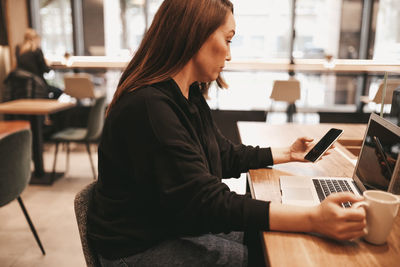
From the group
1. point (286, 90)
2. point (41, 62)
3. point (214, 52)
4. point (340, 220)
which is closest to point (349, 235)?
point (340, 220)

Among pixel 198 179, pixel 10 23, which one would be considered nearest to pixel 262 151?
pixel 198 179

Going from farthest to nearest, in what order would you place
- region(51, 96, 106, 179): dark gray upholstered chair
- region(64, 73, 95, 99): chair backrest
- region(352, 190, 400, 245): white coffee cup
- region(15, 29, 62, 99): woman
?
region(15, 29, 62, 99): woman → region(64, 73, 95, 99): chair backrest → region(51, 96, 106, 179): dark gray upholstered chair → region(352, 190, 400, 245): white coffee cup

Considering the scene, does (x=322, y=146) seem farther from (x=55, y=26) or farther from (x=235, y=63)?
(x=55, y=26)

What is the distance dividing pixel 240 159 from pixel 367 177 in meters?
0.44

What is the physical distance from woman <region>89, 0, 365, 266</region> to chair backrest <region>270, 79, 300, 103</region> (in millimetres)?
3309

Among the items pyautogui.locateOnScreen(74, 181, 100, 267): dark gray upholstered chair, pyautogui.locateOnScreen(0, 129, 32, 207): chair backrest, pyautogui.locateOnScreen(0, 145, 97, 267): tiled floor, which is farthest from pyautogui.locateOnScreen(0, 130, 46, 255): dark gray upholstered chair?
pyautogui.locateOnScreen(74, 181, 100, 267): dark gray upholstered chair

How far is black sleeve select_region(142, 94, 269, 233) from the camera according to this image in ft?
2.79

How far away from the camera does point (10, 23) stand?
16.9ft

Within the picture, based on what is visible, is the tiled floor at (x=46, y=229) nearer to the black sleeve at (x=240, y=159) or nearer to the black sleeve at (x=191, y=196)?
the black sleeve at (x=240, y=159)

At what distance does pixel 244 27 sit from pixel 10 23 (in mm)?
3422

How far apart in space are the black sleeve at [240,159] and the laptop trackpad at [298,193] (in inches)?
9.6

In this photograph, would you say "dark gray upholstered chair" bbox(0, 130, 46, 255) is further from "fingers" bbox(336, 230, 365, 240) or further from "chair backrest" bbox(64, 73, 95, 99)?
"chair backrest" bbox(64, 73, 95, 99)

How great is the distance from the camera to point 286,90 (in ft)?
14.0

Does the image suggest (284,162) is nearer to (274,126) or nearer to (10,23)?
(274,126)
